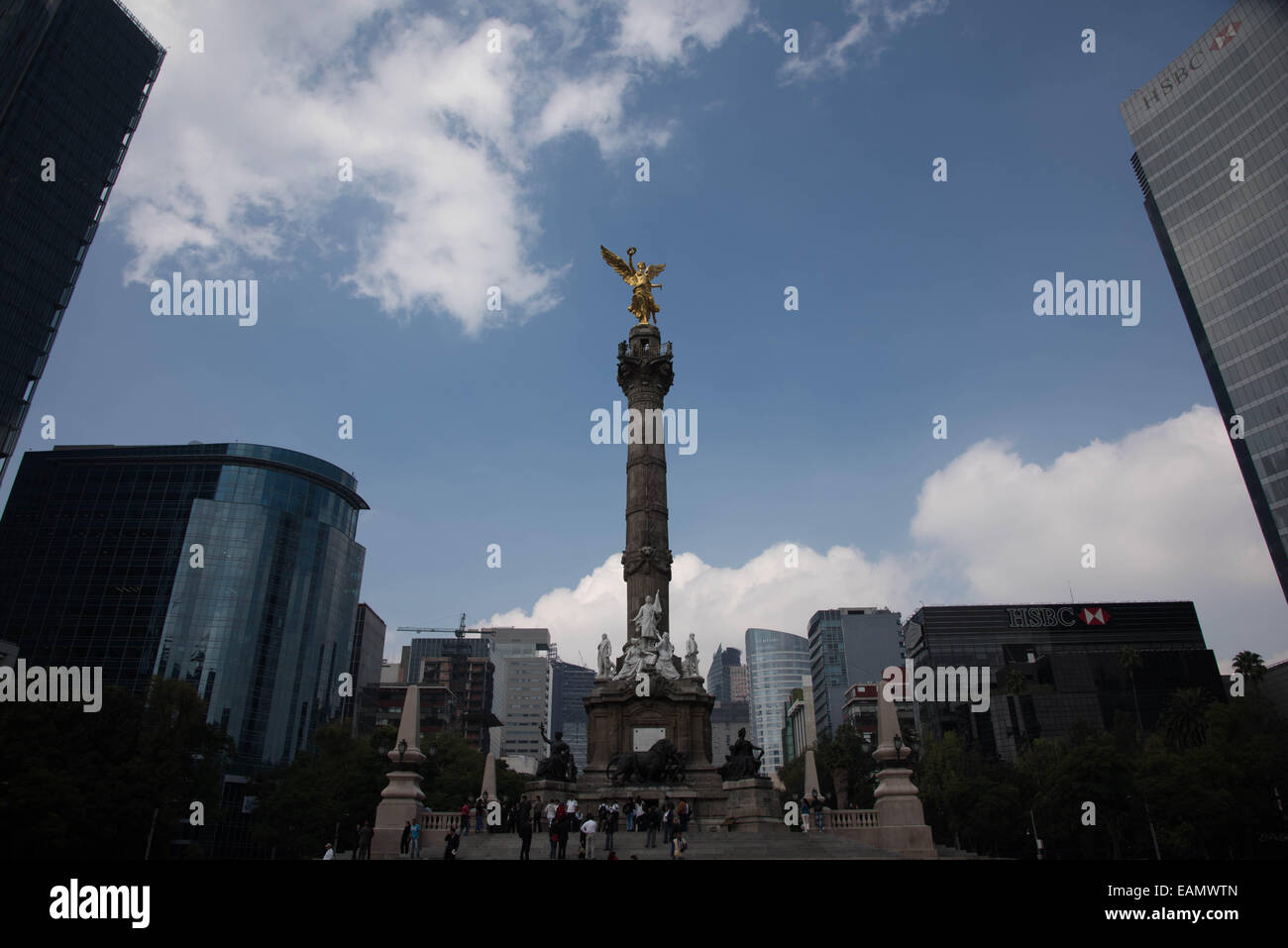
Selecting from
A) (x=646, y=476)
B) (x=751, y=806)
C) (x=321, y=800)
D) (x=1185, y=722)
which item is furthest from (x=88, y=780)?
(x=1185, y=722)

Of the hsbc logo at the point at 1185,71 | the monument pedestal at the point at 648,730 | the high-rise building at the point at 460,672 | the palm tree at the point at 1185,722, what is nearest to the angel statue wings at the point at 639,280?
the monument pedestal at the point at 648,730

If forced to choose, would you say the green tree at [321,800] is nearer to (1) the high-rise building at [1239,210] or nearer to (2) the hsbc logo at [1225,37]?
(1) the high-rise building at [1239,210]

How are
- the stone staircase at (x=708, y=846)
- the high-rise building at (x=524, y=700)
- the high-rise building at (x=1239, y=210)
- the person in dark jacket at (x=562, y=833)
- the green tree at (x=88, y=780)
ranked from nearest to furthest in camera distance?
1. the person in dark jacket at (x=562, y=833)
2. the stone staircase at (x=708, y=846)
3. the green tree at (x=88, y=780)
4. the high-rise building at (x=1239, y=210)
5. the high-rise building at (x=524, y=700)

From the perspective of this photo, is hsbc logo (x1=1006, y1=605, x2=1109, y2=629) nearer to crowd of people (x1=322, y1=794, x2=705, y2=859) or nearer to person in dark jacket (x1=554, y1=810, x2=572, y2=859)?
crowd of people (x1=322, y1=794, x2=705, y2=859)

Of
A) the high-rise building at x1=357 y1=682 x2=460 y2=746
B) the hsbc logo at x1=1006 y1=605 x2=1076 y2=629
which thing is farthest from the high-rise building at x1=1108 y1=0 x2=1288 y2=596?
the high-rise building at x1=357 y1=682 x2=460 y2=746

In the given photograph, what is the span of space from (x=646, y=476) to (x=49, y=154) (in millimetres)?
76750

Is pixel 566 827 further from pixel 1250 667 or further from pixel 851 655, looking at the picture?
pixel 851 655

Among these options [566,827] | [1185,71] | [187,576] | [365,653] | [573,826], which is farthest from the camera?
[365,653]

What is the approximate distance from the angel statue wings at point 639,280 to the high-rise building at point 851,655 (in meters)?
118

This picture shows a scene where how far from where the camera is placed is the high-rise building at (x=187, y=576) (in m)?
89.2

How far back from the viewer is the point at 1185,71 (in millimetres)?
84750

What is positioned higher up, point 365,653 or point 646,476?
point 365,653
